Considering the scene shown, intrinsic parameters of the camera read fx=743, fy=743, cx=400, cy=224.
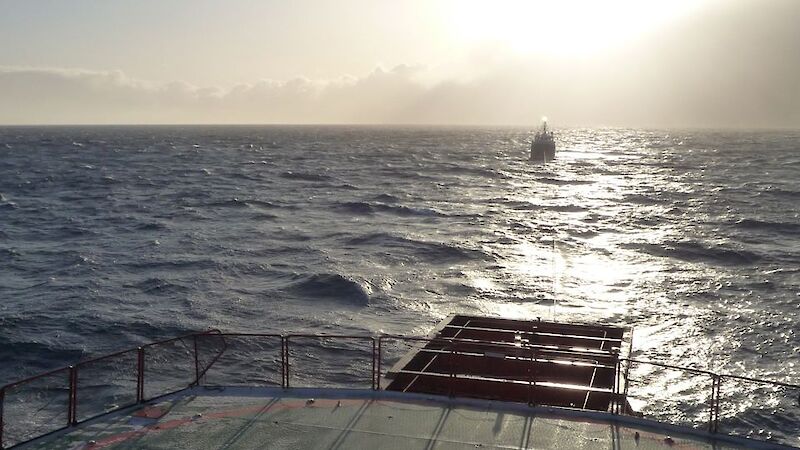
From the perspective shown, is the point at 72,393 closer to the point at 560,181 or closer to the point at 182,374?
the point at 182,374

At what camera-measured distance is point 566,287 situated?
4084 centimetres

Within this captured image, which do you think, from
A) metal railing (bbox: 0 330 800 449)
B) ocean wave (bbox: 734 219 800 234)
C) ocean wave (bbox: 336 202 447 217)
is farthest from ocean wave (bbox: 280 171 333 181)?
metal railing (bbox: 0 330 800 449)

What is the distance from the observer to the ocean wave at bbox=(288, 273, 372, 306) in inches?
1490

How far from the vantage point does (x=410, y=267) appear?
45219 mm

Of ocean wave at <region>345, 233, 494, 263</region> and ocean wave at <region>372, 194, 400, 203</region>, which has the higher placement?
ocean wave at <region>372, 194, 400, 203</region>

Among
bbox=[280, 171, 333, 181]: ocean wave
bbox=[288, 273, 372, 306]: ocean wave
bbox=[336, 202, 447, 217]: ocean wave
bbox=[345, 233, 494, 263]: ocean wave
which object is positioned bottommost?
bbox=[288, 273, 372, 306]: ocean wave

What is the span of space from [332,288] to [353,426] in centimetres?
2631

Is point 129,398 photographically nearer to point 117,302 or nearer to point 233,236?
point 117,302

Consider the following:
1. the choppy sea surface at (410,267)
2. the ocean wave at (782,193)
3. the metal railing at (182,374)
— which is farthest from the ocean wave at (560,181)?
the metal railing at (182,374)

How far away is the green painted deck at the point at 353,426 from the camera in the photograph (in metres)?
12.7

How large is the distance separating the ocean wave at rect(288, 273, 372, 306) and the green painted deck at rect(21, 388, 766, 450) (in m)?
21.9

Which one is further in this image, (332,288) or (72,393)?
(332,288)

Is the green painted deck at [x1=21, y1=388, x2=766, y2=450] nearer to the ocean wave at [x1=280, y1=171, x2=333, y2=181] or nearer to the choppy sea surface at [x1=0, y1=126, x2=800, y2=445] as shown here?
the choppy sea surface at [x1=0, y1=126, x2=800, y2=445]

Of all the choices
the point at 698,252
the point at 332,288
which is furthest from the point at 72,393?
the point at 698,252
